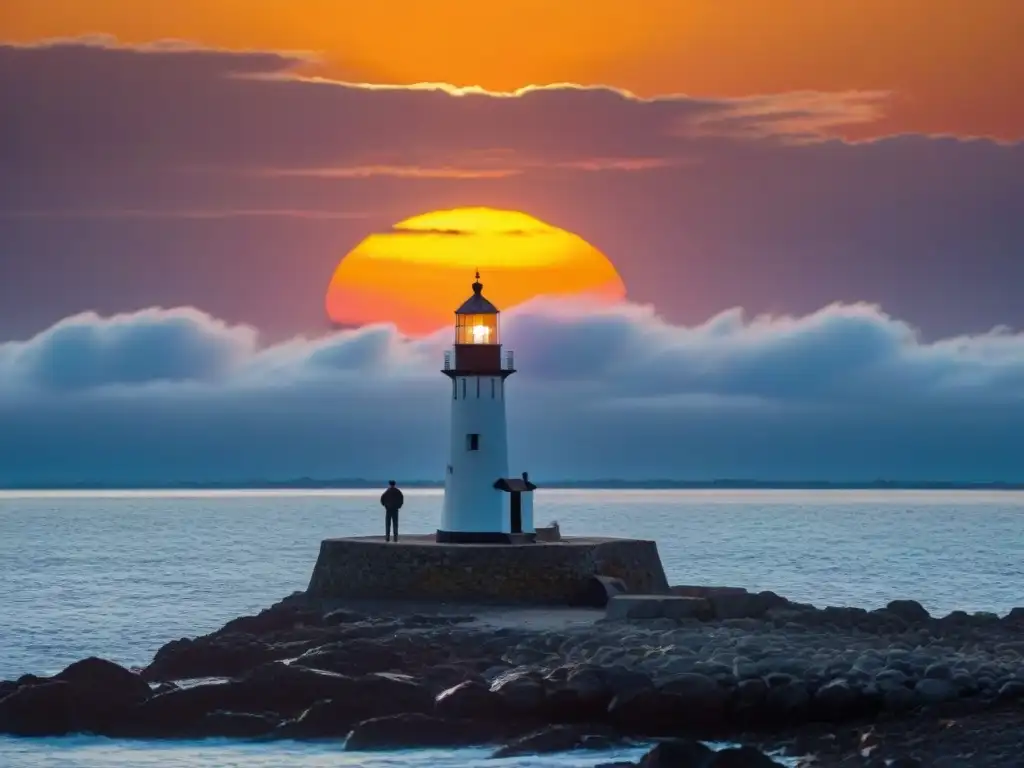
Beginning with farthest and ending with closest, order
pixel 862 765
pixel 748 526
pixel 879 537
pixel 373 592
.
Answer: pixel 748 526 → pixel 879 537 → pixel 373 592 → pixel 862 765

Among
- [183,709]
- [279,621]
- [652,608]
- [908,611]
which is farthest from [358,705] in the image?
[908,611]

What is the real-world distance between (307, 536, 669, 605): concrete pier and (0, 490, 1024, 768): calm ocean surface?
696 cm

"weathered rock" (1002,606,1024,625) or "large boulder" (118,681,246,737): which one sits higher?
"weathered rock" (1002,606,1024,625)

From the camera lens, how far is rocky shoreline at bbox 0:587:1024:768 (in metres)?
23.0

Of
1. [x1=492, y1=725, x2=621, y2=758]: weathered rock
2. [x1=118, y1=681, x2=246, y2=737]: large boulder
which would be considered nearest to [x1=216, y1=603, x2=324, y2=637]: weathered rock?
[x1=118, y1=681, x2=246, y2=737]: large boulder

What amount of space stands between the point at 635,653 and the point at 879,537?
77953 mm

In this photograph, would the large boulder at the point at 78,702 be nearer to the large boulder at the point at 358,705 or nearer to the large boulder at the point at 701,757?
the large boulder at the point at 358,705

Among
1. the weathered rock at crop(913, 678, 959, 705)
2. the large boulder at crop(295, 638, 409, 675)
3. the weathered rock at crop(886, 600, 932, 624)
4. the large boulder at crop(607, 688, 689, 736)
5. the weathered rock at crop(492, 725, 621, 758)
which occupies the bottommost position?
the weathered rock at crop(492, 725, 621, 758)

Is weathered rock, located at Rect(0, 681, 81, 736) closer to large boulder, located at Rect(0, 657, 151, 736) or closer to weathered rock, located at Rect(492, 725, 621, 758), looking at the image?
large boulder, located at Rect(0, 657, 151, 736)

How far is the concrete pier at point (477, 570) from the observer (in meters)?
31.8

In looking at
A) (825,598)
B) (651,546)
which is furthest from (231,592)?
(651,546)

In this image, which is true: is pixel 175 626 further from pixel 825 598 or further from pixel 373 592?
pixel 825 598

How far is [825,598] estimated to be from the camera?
52.7m

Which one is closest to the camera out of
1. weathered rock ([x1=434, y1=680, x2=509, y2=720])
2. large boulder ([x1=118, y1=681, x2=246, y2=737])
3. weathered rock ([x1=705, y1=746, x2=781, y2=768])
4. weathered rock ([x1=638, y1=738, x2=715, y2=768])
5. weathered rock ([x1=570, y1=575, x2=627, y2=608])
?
weathered rock ([x1=705, y1=746, x2=781, y2=768])
